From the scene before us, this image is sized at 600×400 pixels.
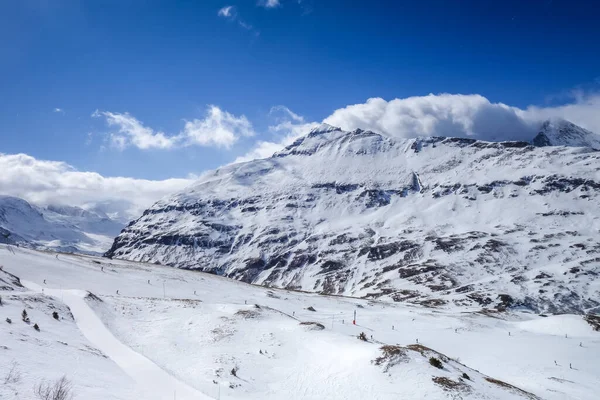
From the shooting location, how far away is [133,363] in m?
28.9

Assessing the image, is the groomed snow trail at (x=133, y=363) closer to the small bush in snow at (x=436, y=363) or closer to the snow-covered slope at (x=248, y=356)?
the snow-covered slope at (x=248, y=356)

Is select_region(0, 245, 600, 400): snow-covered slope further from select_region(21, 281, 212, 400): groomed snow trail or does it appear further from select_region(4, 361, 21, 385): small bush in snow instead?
select_region(4, 361, 21, 385): small bush in snow

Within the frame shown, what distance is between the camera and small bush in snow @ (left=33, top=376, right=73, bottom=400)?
17.5 m

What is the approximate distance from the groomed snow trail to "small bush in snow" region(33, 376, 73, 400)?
182 inches

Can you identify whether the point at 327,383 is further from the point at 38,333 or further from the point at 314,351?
the point at 38,333

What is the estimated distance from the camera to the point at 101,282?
7100cm

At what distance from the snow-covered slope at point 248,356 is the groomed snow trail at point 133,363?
0.28ft

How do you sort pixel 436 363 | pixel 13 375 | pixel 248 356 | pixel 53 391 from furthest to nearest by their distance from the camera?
pixel 248 356, pixel 436 363, pixel 13 375, pixel 53 391

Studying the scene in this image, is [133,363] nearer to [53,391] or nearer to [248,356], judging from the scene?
[248,356]

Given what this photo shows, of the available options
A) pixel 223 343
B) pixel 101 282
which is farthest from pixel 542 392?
pixel 101 282

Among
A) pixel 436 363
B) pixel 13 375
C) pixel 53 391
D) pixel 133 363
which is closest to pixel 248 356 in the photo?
pixel 133 363

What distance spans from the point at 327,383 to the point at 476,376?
11681 mm

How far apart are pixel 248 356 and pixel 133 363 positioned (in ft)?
Result: 29.9

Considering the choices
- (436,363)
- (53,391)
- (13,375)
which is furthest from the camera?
(436,363)
